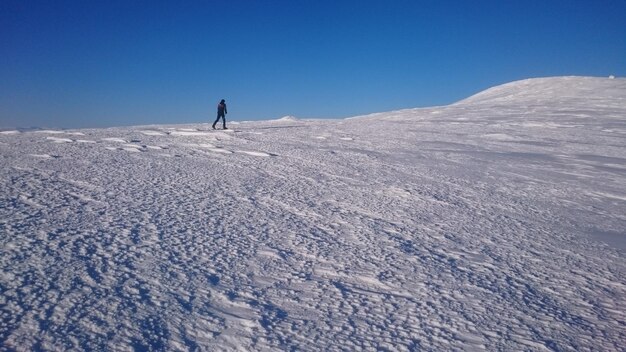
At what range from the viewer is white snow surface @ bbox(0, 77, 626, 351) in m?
3.34

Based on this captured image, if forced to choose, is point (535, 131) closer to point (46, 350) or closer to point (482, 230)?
point (482, 230)

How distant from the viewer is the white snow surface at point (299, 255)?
3.34m

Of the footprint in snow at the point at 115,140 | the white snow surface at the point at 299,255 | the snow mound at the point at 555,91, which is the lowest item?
the white snow surface at the point at 299,255

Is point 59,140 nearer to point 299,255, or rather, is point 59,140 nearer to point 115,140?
point 115,140

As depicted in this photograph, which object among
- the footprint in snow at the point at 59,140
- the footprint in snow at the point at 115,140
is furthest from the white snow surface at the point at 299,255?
the footprint in snow at the point at 115,140

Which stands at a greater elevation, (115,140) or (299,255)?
(115,140)

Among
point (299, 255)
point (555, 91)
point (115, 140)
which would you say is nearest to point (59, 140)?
point (115, 140)

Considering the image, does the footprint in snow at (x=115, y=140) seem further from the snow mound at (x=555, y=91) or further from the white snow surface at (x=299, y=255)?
the snow mound at (x=555, y=91)

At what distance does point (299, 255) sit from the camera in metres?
4.83

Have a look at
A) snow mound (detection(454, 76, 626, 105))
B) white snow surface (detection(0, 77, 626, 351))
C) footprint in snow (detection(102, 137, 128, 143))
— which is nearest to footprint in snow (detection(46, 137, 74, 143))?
footprint in snow (detection(102, 137, 128, 143))

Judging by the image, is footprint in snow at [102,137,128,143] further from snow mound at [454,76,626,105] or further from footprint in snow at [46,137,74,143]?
snow mound at [454,76,626,105]

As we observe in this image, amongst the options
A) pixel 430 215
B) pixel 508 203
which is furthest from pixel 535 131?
pixel 430 215

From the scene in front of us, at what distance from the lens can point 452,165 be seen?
452 inches

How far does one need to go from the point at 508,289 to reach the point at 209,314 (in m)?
2.96
